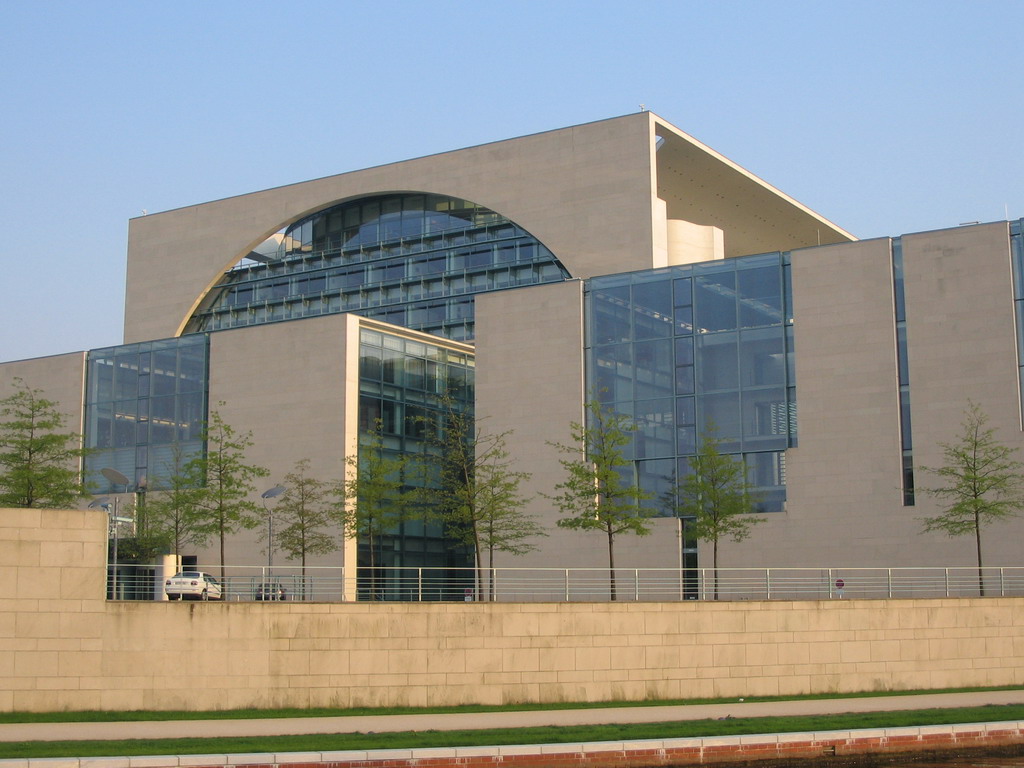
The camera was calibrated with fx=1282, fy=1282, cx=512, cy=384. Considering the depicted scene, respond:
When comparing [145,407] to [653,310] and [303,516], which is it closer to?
[303,516]

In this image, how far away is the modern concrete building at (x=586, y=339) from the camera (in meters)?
44.9

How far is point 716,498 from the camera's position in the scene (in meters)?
44.4

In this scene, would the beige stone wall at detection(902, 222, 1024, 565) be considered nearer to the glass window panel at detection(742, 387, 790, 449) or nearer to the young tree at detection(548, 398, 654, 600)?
the glass window panel at detection(742, 387, 790, 449)

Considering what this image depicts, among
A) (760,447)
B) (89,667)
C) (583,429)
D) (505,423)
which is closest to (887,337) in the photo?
(760,447)

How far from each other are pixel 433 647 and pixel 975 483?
21.7 metres

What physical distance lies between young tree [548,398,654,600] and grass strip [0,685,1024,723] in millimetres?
7637

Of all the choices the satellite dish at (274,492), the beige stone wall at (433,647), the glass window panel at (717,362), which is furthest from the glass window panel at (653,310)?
the beige stone wall at (433,647)

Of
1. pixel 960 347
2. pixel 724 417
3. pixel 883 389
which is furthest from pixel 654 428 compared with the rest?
pixel 960 347

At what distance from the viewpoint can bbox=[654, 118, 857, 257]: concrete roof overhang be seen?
59.0m

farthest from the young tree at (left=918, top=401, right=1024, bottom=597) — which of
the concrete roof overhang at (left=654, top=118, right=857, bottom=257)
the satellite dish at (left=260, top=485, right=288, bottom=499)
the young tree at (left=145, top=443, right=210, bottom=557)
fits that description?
the young tree at (left=145, top=443, right=210, bottom=557)

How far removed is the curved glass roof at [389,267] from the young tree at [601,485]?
1225 cm

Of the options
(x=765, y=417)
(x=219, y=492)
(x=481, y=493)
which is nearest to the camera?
(x=219, y=492)

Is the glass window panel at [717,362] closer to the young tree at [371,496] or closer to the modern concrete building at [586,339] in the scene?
the modern concrete building at [586,339]

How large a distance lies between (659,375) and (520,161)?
52.8ft
